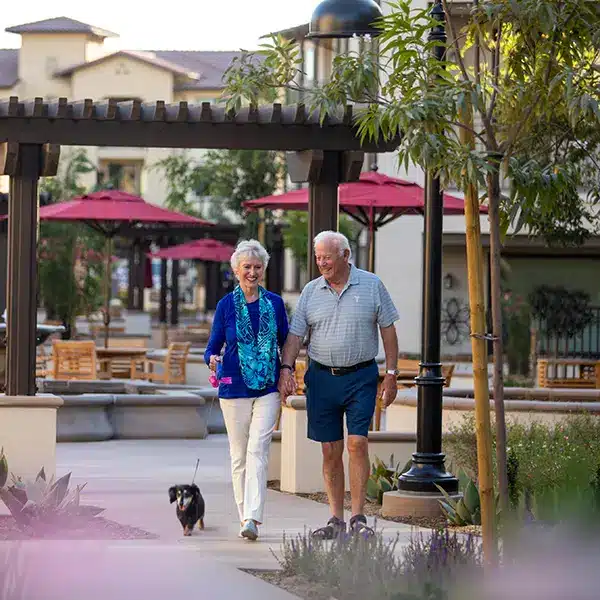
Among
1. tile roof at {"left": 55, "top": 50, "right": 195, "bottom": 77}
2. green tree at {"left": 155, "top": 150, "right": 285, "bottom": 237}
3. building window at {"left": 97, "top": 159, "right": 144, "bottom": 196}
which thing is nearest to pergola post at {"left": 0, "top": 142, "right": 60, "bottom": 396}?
green tree at {"left": 155, "top": 150, "right": 285, "bottom": 237}

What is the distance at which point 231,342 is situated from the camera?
970cm

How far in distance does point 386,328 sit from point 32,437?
112 inches

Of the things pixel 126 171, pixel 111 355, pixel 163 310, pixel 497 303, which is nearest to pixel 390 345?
pixel 497 303

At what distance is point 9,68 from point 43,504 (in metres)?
67.0

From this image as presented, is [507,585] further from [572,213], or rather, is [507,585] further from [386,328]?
[572,213]

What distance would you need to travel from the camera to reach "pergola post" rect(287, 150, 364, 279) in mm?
11773

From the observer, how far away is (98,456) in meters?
15.0

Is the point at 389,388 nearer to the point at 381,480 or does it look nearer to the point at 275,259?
the point at 381,480

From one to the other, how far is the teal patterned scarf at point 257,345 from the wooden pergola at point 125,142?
7.02ft

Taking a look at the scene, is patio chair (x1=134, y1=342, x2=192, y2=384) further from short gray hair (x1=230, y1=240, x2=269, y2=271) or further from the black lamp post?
short gray hair (x1=230, y1=240, x2=269, y2=271)

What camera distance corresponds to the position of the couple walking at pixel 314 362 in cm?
948

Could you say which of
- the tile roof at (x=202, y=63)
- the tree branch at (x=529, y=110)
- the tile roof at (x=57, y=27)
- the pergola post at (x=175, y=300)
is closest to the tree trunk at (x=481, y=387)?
the tree branch at (x=529, y=110)

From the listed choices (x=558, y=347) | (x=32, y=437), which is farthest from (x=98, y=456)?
(x=558, y=347)

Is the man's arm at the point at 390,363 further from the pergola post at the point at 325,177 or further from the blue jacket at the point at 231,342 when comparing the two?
the pergola post at the point at 325,177
